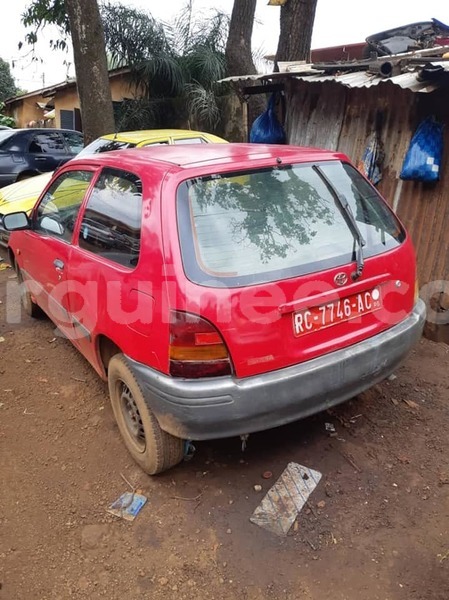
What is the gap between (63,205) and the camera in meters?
3.63

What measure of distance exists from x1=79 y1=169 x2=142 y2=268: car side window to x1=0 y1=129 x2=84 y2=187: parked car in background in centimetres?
783

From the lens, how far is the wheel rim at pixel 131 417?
282 centimetres

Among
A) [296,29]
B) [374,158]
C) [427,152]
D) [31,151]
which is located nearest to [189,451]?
[427,152]

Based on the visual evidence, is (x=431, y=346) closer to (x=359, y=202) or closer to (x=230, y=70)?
(x=359, y=202)

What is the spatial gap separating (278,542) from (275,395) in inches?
28.2

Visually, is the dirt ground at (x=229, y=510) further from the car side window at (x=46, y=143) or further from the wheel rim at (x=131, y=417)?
the car side window at (x=46, y=143)

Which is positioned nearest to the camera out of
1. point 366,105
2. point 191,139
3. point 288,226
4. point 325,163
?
point 288,226

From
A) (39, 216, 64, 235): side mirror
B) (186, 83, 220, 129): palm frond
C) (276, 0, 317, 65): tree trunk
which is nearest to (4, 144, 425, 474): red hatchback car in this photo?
(39, 216, 64, 235): side mirror

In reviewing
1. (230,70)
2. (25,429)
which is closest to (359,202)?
(25,429)

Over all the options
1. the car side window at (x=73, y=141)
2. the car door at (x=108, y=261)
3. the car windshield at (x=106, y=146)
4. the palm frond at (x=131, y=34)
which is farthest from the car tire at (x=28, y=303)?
the palm frond at (x=131, y=34)

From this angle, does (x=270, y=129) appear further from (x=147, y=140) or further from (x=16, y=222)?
(x=16, y=222)

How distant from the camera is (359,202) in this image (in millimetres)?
2887

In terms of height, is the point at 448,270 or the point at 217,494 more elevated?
the point at 448,270

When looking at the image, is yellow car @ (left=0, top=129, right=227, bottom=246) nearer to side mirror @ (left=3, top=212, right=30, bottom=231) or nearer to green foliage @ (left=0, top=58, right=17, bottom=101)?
side mirror @ (left=3, top=212, right=30, bottom=231)
